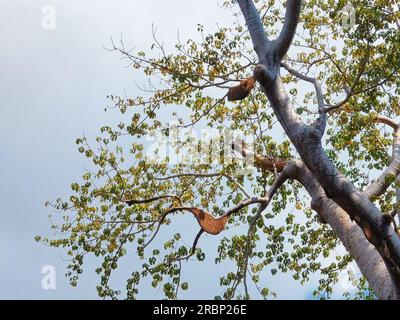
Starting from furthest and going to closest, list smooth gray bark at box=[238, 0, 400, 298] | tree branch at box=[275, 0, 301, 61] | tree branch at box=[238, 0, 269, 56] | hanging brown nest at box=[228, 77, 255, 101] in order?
tree branch at box=[238, 0, 269, 56] < hanging brown nest at box=[228, 77, 255, 101] < tree branch at box=[275, 0, 301, 61] < smooth gray bark at box=[238, 0, 400, 298]

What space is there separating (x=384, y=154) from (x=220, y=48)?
9.48ft

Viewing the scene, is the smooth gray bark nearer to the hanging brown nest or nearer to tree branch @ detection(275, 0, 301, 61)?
tree branch @ detection(275, 0, 301, 61)

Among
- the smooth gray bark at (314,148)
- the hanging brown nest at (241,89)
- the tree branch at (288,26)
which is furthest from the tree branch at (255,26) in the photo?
the hanging brown nest at (241,89)

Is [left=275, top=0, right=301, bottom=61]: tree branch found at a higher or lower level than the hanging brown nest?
higher

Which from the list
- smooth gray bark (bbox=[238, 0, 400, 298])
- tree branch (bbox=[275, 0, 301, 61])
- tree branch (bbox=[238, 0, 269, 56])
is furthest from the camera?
tree branch (bbox=[238, 0, 269, 56])

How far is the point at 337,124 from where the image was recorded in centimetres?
993

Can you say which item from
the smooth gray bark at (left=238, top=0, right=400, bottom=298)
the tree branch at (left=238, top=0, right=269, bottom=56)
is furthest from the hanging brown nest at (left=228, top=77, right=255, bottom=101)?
the tree branch at (left=238, top=0, right=269, bottom=56)

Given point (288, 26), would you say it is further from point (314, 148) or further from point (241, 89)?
point (314, 148)

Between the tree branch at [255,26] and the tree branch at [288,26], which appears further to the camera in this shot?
the tree branch at [255,26]

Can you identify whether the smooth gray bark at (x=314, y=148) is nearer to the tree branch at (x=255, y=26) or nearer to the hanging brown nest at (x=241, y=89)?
the tree branch at (x=255, y=26)

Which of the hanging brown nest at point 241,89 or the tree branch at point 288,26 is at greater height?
the tree branch at point 288,26

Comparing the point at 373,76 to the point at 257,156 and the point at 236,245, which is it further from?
the point at 236,245
